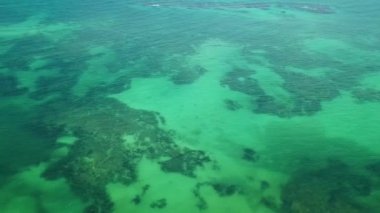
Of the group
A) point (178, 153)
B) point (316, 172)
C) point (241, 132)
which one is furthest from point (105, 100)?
point (316, 172)

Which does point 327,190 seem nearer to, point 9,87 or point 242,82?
point 242,82

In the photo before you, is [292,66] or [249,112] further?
[292,66]

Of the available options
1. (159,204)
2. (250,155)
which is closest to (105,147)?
(159,204)

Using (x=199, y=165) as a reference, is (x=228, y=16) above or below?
above

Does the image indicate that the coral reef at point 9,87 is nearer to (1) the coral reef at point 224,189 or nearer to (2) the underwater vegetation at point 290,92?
(2) the underwater vegetation at point 290,92

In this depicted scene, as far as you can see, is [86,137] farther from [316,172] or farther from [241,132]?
[316,172]

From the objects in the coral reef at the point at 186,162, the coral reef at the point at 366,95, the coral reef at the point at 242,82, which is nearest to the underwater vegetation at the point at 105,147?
the coral reef at the point at 186,162

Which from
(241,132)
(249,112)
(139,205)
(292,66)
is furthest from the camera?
(292,66)

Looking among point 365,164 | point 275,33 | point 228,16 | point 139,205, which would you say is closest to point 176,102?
point 139,205

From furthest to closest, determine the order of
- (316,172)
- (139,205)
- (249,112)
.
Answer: (249,112)
(316,172)
(139,205)
